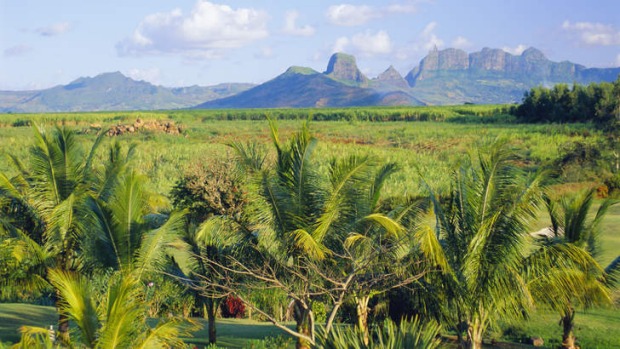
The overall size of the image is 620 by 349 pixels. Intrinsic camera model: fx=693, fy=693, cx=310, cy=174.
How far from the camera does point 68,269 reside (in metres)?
13.2

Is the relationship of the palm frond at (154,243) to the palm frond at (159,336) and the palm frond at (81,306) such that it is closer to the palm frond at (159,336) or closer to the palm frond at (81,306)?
the palm frond at (159,336)

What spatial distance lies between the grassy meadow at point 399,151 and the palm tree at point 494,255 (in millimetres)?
534

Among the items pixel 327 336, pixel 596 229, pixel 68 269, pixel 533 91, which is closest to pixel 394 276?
pixel 327 336

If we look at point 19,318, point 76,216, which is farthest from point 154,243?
point 19,318

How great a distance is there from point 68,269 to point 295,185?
185 inches

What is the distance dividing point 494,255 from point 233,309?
975cm

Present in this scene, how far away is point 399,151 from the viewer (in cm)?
5903

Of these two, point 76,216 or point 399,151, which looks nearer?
point 76,216

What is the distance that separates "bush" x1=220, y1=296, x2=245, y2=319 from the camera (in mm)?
19297

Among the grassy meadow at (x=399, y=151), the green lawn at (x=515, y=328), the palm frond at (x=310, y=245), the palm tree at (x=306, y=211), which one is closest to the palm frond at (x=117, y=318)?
the palm frond at (x=310, y=245)

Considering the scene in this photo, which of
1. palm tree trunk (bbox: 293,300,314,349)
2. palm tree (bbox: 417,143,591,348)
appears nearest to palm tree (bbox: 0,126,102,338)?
palm tree trunk (bbox: 293,300,314,349)

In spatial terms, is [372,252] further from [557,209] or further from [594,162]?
[594,162]

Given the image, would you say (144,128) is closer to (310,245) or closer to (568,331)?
(568,331)

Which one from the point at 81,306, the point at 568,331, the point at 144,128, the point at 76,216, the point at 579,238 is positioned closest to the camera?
the point at 81,306
